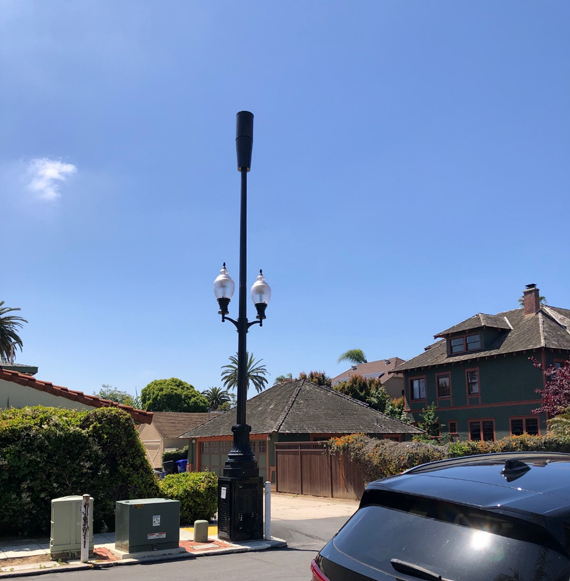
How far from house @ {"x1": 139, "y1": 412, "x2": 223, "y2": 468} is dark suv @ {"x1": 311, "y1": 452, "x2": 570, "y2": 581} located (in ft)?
160

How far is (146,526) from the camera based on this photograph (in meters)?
10.4

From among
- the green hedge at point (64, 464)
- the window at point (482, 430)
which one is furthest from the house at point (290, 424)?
the green hedge at point (64, 464)

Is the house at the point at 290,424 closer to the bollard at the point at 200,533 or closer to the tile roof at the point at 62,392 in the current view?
the tile roof at the point at 62,392

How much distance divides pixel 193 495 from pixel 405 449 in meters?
7.76

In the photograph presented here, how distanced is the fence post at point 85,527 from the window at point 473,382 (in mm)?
A: 29178

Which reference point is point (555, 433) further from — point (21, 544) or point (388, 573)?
point (388, 573)

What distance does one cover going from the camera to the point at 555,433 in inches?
913

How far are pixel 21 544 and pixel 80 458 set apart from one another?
1875mm

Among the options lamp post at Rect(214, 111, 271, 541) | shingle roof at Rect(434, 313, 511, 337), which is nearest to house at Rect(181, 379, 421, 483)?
shingle roof at Rect(434, 313, 511, 337)

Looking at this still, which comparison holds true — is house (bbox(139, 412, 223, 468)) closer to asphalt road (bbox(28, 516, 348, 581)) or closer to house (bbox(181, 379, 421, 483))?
house (bbox(181, 379, 421, 483))

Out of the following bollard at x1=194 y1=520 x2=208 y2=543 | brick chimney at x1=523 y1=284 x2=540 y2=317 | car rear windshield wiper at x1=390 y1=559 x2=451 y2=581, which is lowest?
bollard at x1=194 y1=520 x2=208 y2=543

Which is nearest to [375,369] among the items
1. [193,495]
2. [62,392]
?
[62,392]

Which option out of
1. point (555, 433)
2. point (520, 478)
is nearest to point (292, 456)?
point (555, 433)

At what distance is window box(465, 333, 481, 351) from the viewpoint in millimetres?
36156
